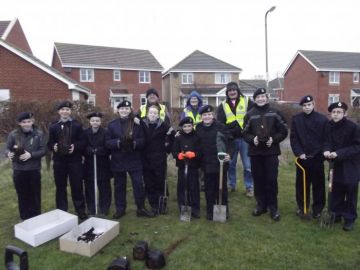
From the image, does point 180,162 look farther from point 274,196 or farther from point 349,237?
point 349,237

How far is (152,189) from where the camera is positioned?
6.02 meters

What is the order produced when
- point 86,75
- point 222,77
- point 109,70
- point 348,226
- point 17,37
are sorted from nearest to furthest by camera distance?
point 348,226, point 17,37, point 86,75, point 109,70, point 222,77

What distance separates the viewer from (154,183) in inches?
237

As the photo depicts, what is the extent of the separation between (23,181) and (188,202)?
9.17ft

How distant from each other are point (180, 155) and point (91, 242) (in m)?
1.96

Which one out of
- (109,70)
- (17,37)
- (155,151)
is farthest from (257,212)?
(109,70)

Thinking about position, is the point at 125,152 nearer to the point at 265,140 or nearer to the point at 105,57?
the point at 265,140

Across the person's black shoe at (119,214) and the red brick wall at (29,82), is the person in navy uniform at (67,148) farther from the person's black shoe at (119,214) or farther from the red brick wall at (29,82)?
the red brick wall at (29,82)

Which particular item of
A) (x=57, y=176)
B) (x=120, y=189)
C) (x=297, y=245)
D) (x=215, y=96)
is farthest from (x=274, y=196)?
(x=215, y=96)

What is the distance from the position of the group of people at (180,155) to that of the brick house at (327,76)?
3457 cm

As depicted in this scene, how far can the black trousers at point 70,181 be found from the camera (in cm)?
563

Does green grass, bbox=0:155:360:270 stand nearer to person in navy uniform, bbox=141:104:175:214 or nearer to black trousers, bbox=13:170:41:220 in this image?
black trousers, bbox=13:170:41:220

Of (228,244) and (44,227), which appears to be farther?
(44,227)

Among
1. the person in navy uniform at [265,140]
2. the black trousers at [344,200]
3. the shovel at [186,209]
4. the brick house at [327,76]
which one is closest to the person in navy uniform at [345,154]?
the black trousers at [344,200]
